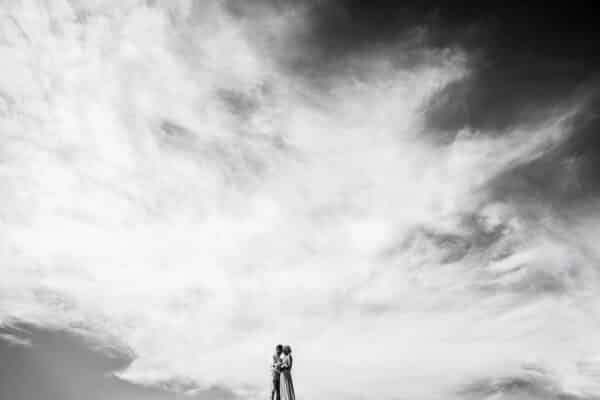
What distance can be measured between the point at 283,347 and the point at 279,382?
2.22 meters

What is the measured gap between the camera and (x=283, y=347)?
27.5m

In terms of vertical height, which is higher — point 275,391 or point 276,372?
point 276,372

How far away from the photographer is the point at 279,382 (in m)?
27.5
